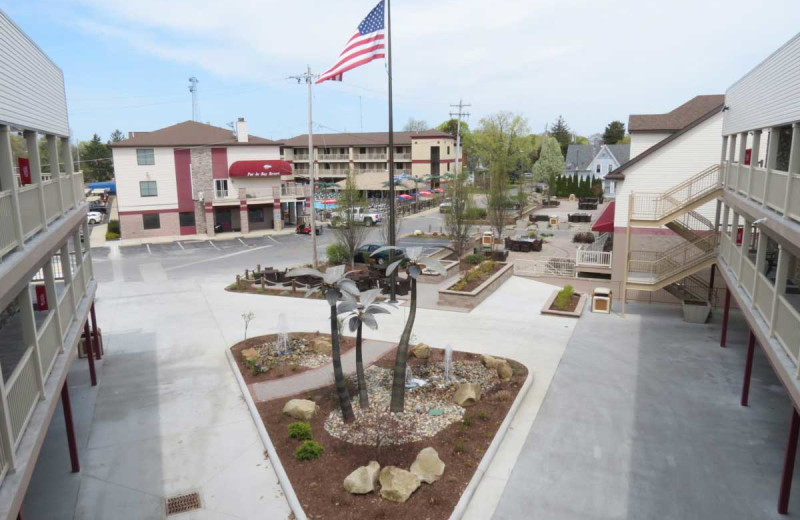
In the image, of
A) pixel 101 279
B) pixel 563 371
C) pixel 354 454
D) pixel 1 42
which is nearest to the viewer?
pixel 1 42

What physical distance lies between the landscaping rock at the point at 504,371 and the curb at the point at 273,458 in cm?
639

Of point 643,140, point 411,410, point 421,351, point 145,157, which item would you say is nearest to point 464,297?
point 421,351

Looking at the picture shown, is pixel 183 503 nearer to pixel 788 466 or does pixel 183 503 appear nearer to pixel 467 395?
pixel 467 395

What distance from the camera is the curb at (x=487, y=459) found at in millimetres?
9609

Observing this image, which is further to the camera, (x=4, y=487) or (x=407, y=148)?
(x=407, y=148)

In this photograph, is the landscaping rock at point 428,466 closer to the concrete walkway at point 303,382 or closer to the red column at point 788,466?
the concrete walkway at point 303,382

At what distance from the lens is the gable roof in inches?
1821

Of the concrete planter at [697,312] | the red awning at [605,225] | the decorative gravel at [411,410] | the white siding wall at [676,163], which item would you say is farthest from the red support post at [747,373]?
the red awning at [605,225]

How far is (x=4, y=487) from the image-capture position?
672cm

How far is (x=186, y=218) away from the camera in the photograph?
156 ft

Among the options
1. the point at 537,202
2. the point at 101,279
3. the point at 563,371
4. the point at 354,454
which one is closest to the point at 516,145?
the point at 537,202

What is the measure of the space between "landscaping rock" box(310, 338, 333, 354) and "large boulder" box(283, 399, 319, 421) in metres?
4.42

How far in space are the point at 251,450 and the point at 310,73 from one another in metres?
24.2

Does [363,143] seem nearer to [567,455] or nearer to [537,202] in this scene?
[537,202]
